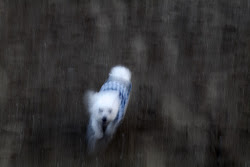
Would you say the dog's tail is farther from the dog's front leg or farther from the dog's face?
the dog's front leg

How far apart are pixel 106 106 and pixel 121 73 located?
18.3 inches

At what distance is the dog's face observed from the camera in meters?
2.03

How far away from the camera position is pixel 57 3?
240cm

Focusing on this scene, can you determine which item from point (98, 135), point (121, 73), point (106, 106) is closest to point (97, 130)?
point (98, 135)

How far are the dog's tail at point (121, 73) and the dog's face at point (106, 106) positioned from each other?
27cm

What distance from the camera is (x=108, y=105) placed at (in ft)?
6.68

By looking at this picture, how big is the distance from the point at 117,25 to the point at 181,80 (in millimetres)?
831

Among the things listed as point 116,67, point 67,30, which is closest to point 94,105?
point 116,67

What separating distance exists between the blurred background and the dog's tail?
5 cm

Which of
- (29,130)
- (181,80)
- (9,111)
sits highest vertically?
(181,80)

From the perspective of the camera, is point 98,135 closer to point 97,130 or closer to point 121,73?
point 97,130

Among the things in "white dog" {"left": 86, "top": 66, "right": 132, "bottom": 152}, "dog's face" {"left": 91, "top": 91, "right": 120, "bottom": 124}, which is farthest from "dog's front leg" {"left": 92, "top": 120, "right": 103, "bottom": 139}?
"dog's face" {"left": 91, "top": 91, "right": 120, "bottom": 124}

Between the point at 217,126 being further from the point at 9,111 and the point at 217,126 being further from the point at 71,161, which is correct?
the point at 9,111

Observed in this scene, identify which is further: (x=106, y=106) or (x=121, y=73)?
(x=121, y=73)
